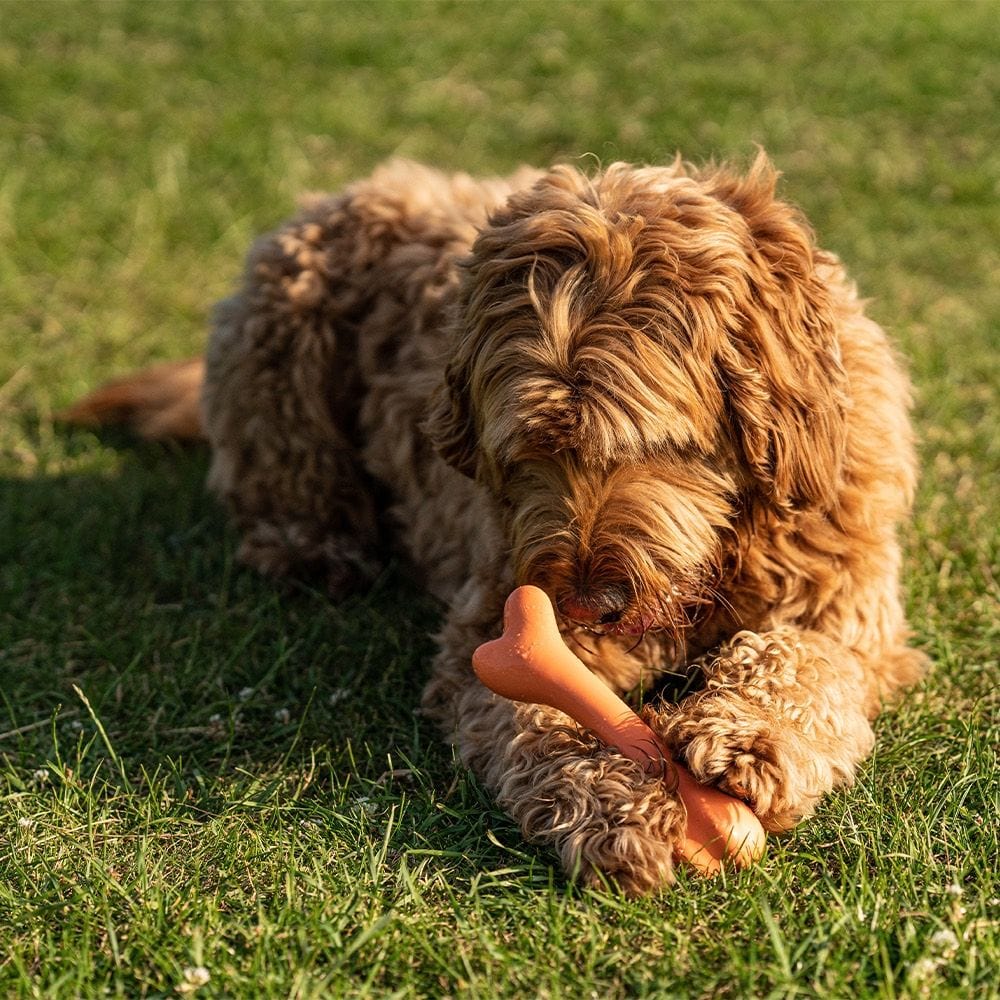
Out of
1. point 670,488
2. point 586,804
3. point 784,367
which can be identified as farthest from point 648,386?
point 586,804

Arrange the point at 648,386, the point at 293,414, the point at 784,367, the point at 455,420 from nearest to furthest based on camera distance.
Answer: the point at 648,386, the point at 784,367, the point at 455,420, the point at 293,414

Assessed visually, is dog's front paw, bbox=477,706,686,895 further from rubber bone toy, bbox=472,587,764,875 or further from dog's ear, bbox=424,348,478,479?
dog's ear, bbox=424,348,478,479

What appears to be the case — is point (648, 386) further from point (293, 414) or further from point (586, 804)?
point (293, 414)

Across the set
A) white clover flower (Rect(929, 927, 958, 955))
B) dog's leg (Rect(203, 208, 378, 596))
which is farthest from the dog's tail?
white clover flower (Rect(929, 927, 958, 955))

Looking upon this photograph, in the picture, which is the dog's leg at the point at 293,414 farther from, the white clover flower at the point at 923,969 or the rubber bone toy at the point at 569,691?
the white clover flower at the point at 923,969

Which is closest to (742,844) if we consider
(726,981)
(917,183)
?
(726,981)

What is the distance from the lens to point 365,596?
198 inches

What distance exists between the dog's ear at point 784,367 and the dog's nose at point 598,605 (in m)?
0.50

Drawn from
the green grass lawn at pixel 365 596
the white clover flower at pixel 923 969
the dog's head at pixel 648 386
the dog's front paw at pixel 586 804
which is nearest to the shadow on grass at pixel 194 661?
the green grass lawn at pixel 365 596

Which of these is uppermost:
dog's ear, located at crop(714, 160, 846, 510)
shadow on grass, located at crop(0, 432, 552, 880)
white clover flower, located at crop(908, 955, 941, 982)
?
dog's ear, located at crop(714, 160, 846, 510)

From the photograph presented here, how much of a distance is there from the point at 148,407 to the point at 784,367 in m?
3.52

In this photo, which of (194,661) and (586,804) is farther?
(194,661)

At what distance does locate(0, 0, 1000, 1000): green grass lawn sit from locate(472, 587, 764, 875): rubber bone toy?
17 centimetres

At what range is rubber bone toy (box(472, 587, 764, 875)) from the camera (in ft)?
10.8
